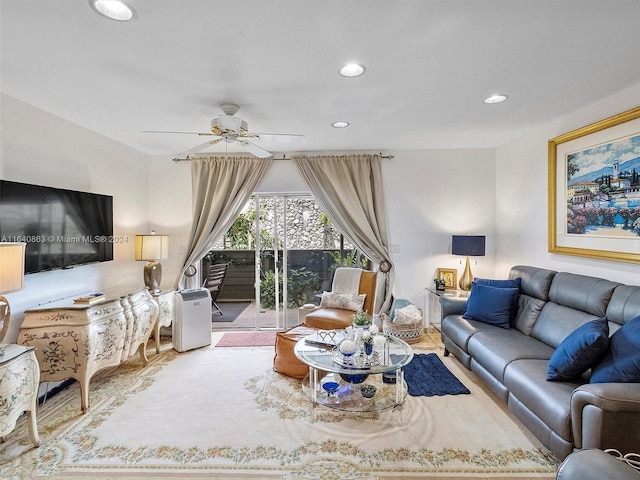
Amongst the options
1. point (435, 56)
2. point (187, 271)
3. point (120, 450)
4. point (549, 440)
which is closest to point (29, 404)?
point (120, 450)

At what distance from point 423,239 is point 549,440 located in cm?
292

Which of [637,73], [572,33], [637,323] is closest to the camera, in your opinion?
[572,33]

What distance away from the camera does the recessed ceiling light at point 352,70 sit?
7.09 feet

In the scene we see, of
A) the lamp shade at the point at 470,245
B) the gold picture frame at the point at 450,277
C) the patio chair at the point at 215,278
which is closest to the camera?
the lamp shade at the point at 470,245

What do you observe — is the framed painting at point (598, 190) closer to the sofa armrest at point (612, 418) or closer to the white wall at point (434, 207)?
the white wall at point (434, 207)

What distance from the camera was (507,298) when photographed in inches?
127

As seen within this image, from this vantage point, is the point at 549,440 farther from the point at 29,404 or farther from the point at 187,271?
the point at 187,271

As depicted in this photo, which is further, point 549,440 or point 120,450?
point 120,450

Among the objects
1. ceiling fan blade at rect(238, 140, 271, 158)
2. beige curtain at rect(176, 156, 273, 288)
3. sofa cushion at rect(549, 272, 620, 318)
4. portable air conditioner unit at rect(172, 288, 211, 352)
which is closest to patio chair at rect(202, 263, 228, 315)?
beige curtain at rect(176, 156, 273, 288)

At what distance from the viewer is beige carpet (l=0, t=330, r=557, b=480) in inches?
77.2

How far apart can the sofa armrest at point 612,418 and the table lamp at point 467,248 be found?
7.99ft

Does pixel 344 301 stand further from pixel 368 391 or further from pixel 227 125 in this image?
pixel 227 125

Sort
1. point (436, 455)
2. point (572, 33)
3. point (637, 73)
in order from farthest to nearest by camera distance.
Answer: point (637, 73) → point (436, 455) → point (572, 33)

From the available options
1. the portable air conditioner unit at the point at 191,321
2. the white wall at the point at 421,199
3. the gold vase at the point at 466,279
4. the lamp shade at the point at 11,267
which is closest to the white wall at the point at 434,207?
the white wall at the point at 421,199
